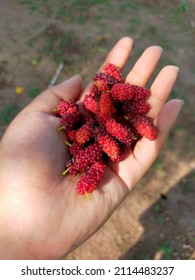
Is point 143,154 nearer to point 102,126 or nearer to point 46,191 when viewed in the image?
point 102,126

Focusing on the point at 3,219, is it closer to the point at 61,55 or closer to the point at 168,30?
the point at 61,55

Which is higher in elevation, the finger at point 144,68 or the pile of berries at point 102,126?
the finger at point 144,68

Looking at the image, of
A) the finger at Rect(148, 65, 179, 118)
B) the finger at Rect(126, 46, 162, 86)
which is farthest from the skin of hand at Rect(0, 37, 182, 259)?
the finger at Rect(126, 46, 162, 86)

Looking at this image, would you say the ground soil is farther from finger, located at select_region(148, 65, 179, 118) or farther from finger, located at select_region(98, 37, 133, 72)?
finger, located at select_region(98, 37, 133, 72)

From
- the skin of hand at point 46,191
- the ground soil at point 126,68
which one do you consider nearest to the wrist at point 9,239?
the skin of hand at point 46,191

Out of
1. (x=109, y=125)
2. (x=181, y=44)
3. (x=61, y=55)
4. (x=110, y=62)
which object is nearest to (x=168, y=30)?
(x=181, y=44)

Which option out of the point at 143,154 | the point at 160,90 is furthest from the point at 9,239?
the point at 160,90

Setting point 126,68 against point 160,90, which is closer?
point 160,90

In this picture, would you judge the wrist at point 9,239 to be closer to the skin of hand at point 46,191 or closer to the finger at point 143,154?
the skin of hand at point 46,191
